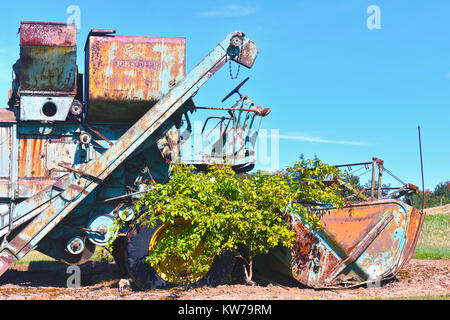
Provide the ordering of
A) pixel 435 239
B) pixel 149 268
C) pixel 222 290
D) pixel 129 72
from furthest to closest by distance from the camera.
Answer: pixel 435 239 → pixel 129 72 → pixel 149 268 → pixel 222 290

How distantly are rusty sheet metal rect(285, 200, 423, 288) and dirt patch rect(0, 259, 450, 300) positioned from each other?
0.82 feet

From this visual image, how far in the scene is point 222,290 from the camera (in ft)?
25.2

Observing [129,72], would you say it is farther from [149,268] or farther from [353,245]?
[353,245]

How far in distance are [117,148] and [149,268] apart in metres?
1.92

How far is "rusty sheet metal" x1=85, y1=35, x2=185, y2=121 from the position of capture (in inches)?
330

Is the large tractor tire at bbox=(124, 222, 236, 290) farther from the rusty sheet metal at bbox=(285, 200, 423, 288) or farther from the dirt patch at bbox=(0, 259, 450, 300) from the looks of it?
the rusty sheet metal at bbox=(285, 200, 423, 288)

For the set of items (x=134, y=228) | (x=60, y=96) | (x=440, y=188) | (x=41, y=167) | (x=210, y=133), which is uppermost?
(x=60, y=96)

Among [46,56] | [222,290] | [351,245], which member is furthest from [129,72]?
[351,245]

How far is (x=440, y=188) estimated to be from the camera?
1533 inches

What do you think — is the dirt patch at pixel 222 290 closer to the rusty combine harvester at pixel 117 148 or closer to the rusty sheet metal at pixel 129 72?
the rusty combine harvester at pixel 117 148

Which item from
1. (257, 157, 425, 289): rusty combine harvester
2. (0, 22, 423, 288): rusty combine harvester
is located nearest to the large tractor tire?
(0, 22, 423, 288): rusty combine harvester

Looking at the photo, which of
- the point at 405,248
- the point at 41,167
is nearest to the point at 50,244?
the point at 41,167

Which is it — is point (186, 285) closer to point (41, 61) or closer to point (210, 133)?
point (210, 133)

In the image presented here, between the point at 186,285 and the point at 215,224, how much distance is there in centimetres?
112
